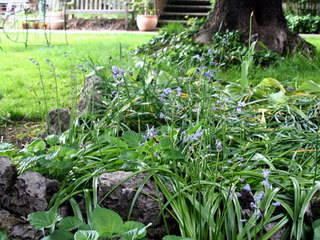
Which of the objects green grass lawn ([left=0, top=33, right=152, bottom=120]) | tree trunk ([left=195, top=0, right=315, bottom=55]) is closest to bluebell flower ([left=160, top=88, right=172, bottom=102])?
green grass lawn ([left=0, top=33, right=152, bottom=120])

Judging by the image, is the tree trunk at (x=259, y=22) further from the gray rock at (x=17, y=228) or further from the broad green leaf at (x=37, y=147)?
the gray rock at (x=17, y=228)

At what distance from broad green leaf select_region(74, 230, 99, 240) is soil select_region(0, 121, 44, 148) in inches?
61.7

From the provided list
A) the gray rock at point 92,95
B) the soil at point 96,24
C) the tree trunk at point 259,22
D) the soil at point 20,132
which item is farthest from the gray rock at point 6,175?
the soil at point 96,24

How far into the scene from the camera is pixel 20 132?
3064mm

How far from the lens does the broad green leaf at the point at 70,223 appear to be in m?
1.43

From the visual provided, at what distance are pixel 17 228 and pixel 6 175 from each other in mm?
206

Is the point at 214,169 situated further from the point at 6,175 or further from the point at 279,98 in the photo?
the point at 279,98

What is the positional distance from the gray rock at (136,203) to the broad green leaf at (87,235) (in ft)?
1.02

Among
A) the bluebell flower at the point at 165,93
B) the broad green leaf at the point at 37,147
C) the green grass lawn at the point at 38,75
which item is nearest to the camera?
the broad green leaf at the point at 37,147

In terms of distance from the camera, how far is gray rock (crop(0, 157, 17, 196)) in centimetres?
161

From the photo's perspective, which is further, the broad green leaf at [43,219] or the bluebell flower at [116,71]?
the bluebell flower at [116,71]

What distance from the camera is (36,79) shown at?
15.9 feet

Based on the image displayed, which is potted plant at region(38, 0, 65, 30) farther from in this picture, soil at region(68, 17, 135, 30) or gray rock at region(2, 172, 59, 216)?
gray rock at region(2, 172, 59, 216)

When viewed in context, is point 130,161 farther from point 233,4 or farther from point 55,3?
point 55,3
